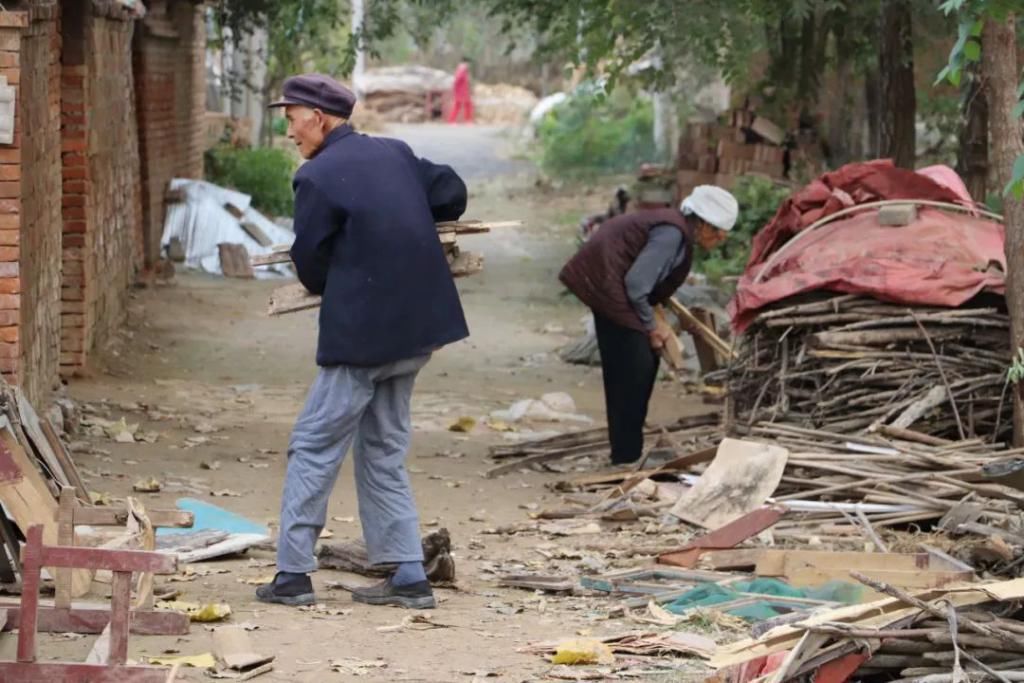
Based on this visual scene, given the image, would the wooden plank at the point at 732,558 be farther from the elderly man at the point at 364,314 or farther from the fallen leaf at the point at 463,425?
the fallen leaf at the point at 463,425

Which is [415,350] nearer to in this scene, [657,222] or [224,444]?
[657,222]

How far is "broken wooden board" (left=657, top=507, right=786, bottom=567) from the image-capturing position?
7379 millimetres

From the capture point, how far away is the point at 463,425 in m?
11.5

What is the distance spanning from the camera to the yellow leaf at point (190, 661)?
213 inches

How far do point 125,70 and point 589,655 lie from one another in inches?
406

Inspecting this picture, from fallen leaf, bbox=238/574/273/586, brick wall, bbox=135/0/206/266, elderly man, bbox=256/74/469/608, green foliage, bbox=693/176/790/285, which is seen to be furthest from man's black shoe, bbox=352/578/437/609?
green foliage, bbox=693/176/790/285

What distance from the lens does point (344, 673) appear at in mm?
5477

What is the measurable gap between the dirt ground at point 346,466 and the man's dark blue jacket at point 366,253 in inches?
40.8

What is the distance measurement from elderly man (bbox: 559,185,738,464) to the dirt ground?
620mm

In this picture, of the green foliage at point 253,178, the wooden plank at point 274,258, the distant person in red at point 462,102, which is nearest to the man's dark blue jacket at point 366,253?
the wooden plank at point 274,258

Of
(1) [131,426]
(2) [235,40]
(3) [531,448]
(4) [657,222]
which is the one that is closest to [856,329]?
(4) [657,222]

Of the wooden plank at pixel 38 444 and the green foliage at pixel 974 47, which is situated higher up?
the green foliage at pixel 974 47

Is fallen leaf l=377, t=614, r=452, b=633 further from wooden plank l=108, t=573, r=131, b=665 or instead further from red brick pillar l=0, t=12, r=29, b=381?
red brick pillar l=0, t=12, r=29, b=381

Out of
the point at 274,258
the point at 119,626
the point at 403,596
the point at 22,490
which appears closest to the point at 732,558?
the point at 403,596
